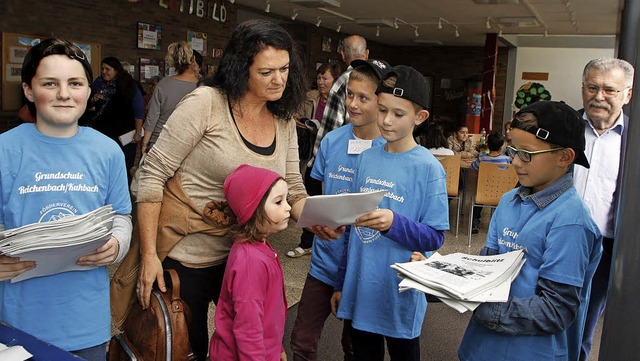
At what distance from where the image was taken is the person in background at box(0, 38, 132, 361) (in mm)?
1500

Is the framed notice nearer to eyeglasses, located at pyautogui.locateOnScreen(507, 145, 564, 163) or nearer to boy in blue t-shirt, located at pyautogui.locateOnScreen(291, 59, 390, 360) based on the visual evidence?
boy in blue t-shirt, located at pyautogui.locateOnScreen(291, 59, 390, 360)

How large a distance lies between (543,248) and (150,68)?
816cm

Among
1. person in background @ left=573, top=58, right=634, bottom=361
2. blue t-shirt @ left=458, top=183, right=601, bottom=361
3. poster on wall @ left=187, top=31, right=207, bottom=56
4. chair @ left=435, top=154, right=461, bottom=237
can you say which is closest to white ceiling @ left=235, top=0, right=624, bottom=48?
poster on wall @ left=187, top=31, right=207, bottom=56

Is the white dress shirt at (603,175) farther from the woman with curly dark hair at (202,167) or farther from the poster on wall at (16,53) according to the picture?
the poster on wall at (16,53)

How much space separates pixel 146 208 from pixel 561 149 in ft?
4.20

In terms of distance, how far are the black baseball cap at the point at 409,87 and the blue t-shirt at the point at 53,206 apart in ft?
3.41

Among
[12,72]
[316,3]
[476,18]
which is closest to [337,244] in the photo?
[12,72]

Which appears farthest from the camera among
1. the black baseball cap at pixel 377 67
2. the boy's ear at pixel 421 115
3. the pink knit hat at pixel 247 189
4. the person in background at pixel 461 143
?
the person in background at pixel 461 143

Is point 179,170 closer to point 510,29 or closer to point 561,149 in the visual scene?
point 561,149

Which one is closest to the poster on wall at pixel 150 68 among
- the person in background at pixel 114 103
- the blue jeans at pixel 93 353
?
the person in background at pixel 114 103

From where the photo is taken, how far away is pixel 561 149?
162cm

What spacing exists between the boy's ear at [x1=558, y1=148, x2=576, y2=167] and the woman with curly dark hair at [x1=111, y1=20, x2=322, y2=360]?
0.91 metres

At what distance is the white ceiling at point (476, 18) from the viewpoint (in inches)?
391

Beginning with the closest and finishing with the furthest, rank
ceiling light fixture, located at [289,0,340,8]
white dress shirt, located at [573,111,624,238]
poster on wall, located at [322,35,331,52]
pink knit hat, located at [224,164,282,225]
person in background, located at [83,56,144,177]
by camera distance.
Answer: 1. pink knit hat, located at [224,164,282,225]
2. white dress shirt, located at [573,111,624,238]
3. person in background, located at [83,56,144,177]
4. ceiling light fixture, located at [289,0,340,8]
5. poster on wall, located at [322,35,331,52]
